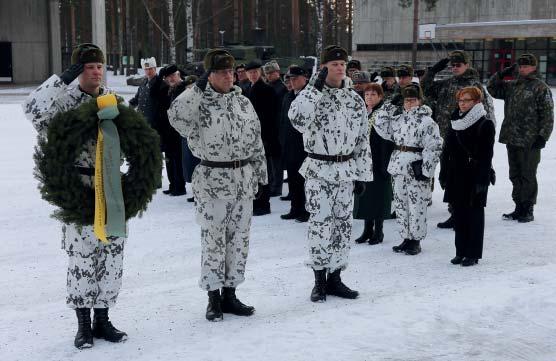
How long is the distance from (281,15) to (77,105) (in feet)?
216

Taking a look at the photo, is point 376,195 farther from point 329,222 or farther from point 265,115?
point 265,115

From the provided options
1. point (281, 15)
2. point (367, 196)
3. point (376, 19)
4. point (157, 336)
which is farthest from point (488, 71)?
point (157, 336)

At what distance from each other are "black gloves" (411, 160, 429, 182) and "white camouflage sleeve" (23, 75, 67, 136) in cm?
368

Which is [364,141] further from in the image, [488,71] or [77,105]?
[488,71]

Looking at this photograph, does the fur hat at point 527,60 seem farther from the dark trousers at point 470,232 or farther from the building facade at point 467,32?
the building facade at point 467,32

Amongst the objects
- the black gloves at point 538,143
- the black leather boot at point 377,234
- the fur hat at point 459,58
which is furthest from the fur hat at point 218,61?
the black gloves at point 538,143

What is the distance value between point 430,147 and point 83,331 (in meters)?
3.83

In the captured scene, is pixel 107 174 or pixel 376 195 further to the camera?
pixel 376 195

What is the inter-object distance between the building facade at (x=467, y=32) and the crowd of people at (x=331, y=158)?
34210 millimetres

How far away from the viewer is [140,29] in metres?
59.2

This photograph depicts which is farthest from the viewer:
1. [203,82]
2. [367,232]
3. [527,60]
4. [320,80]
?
[527,60]

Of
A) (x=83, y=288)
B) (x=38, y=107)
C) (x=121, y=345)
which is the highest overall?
(x=38, y=107)

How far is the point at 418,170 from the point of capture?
6.80m

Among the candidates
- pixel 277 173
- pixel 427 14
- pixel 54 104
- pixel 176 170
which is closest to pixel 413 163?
pixel 277 173
